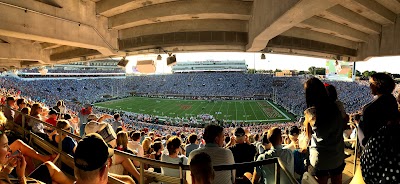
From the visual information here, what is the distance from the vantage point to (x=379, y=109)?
2.25 m

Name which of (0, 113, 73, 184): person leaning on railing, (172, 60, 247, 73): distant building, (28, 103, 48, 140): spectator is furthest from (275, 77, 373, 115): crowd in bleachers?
(172, 60, 247, 73): distant building

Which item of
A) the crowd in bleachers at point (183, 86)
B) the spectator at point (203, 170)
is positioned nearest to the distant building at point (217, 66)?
the crowd in bleachers at point (183, 86)

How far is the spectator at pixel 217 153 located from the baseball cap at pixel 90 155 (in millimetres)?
1088

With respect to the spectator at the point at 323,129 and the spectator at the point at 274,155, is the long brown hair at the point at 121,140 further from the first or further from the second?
the spectator at the point at 323,129

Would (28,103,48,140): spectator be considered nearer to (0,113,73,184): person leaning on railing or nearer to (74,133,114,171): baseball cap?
(0,113,73,184): person leaning on railing

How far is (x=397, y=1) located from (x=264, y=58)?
3.63 m

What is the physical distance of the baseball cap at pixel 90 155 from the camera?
1.68 m

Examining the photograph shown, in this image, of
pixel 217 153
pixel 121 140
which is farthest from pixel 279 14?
pixel 121 140

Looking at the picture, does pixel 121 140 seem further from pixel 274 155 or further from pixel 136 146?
pixel 274 155

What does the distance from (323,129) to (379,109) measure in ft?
1.78

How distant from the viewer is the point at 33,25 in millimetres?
4926

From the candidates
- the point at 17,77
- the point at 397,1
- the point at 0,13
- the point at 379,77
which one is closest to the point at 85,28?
the point at 0,13

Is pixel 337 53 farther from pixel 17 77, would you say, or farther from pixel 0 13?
pixel 17 77

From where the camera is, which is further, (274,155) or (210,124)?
(210,124)
